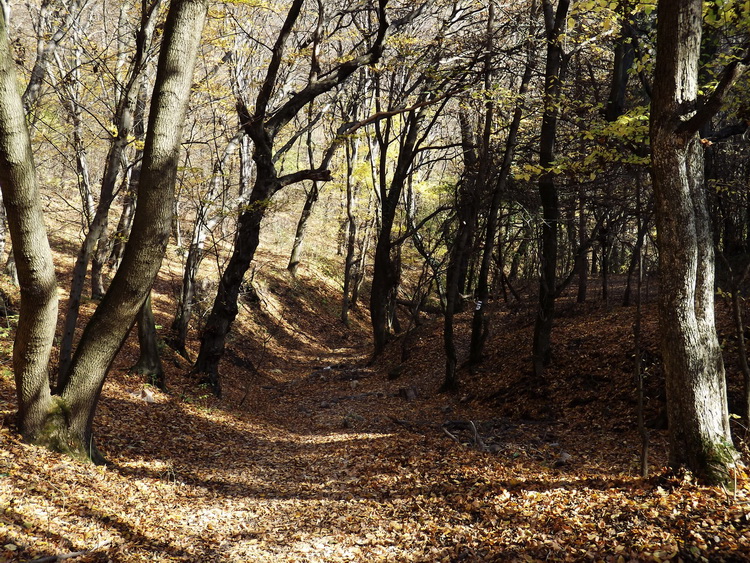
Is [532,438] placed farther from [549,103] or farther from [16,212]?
[16,212]

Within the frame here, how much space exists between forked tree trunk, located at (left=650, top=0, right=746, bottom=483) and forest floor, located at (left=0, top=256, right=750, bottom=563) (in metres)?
0.47

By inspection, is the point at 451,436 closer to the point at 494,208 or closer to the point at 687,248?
the point at 687,248

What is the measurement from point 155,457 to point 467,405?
227 inches

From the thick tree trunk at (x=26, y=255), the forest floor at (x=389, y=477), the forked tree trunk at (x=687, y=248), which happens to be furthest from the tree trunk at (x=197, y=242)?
the forked tree trunk at (x=687, y=248)

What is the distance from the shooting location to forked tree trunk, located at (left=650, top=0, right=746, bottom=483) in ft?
15.5

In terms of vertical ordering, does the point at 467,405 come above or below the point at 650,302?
below

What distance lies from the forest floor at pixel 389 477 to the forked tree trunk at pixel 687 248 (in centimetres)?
47

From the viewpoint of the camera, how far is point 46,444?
17.4 feet

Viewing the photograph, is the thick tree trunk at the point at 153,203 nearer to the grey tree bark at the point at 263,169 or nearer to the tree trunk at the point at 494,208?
the grey tree bark at the point at 263,169

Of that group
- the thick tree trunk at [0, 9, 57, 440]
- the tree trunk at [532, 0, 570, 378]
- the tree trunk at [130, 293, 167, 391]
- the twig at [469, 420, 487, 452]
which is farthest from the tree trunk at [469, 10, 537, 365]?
the thick tree trunk at [0, 9, 57, 440]

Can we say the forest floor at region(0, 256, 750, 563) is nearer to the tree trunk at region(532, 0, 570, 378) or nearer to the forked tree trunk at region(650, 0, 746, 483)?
the forked tree trunk at region(650, 0, 746, 483)

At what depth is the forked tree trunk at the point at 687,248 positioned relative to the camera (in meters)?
4.71

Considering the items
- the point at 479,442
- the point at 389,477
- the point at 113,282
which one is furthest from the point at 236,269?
the point at 479,442

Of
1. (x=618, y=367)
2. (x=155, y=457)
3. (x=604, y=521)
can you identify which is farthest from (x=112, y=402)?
(x=618, y=367)
